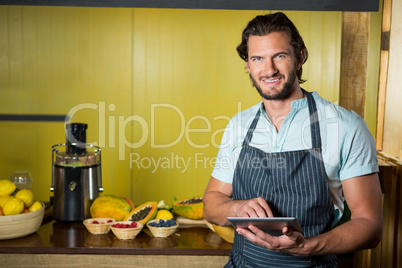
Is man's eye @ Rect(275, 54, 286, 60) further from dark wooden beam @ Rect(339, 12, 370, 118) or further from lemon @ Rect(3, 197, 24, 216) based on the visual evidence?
lemon @ Rect(3, 197, 24, 216)

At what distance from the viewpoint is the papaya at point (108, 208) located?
7.61 ft

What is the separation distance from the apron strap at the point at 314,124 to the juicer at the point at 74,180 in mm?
1231

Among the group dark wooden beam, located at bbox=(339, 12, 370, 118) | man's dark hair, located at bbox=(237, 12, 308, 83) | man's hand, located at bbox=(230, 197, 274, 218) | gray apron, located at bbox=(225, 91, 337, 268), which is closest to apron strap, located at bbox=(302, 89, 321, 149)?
gray apron, located at bbox=(225, 91, 337, 268)

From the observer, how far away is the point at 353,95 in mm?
2285

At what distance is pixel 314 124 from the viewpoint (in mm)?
1701

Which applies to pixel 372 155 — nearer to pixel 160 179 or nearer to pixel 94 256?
pixel 94 256

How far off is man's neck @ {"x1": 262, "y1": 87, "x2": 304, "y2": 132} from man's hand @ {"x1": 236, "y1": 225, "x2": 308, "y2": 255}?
50 cm

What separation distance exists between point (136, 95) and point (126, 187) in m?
0.93

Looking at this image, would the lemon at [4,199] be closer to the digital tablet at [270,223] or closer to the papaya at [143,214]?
the papaya at [143,214]

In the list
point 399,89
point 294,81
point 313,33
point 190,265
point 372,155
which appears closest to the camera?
point 372,155

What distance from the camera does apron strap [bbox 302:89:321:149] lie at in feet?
5.44

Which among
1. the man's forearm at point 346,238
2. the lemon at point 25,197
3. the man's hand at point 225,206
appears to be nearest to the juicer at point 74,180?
the lemon at point 25,197

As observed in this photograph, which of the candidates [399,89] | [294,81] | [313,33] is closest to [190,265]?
[294,81]

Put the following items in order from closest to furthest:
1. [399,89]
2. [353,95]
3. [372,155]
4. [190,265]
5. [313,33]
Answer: [372,155] → [190,265] → [353,95] → [399,89] → [313,33]
